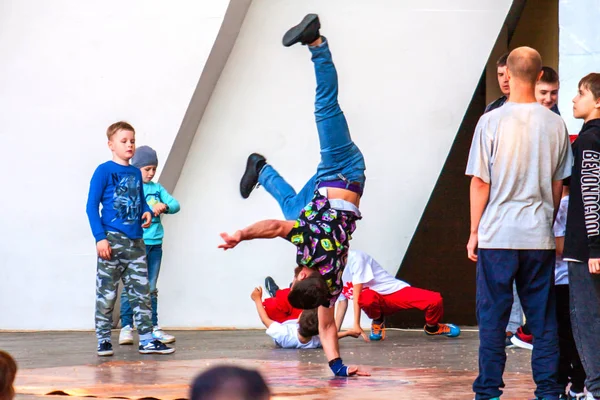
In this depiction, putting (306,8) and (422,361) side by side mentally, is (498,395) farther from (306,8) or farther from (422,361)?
(306,8)

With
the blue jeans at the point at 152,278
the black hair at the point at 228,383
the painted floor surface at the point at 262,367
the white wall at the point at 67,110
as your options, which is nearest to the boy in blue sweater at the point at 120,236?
the painted floor surface at the point at 262,367

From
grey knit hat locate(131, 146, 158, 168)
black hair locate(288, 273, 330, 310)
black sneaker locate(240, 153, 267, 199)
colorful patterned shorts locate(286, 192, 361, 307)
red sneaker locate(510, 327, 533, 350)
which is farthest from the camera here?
black sneaker locate(240, 153, 267, 199)

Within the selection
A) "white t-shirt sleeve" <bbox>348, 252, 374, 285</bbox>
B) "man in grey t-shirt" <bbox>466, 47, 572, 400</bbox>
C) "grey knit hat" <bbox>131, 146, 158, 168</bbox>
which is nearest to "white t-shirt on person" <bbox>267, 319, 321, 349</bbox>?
"white t-shirt sleeve" <bbox>348, 252, 374, 285</bbox>

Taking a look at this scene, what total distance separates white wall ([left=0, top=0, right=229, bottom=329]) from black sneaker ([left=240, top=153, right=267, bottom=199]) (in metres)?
0.99

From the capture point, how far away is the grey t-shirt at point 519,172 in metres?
3.46

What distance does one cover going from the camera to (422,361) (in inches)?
211

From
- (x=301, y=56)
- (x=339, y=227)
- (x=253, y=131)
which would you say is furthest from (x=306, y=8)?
(x=339, y=227)

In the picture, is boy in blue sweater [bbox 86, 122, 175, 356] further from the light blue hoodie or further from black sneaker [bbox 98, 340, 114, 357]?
the light blue hoodie

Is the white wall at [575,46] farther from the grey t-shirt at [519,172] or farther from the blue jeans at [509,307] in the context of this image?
the blue jeans at [509,307]

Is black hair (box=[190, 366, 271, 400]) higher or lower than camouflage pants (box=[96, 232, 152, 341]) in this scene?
higher

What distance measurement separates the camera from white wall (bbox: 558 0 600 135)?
5473 millimetres

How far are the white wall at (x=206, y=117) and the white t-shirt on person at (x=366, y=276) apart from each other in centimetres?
62

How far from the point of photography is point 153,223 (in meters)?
6.81

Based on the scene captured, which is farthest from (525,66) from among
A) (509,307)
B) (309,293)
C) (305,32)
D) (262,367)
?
(262,367)
